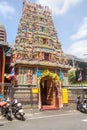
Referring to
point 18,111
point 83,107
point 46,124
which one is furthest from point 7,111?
point 83,107

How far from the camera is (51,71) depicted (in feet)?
72.7

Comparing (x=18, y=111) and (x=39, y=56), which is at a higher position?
(x=39, y=56)

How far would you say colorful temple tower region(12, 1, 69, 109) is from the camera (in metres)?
20.9

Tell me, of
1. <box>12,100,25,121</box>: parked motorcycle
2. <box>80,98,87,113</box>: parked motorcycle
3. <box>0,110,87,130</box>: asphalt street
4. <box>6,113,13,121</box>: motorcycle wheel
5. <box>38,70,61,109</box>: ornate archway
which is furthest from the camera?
<box>38,70,61,109</box>: ornate archway

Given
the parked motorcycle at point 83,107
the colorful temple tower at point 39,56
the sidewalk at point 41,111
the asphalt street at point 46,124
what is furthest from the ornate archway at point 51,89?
the asphalt street at point 46,124

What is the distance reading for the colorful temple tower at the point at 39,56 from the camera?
20.9m

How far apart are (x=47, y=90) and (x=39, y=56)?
4.07 metres

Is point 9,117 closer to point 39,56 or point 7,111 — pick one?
point 7,111

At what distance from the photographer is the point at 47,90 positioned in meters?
24.0

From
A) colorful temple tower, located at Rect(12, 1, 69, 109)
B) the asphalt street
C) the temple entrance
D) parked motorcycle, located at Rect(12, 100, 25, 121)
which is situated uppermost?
colorful temple tower, located at Rect(12, 1, 69, 109)

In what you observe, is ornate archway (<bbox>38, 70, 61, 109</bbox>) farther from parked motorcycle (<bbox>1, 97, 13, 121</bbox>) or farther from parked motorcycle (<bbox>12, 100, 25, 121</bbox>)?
parked motorcycle (<bbox>1, 97, 13, 121</bbox>)

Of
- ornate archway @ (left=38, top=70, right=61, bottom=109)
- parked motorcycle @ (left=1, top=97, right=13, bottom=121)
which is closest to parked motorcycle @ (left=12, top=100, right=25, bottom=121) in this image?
parked motorcycle @ (left=1, top=97, right=13, bottom=121)

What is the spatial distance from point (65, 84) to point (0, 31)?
8.09 m

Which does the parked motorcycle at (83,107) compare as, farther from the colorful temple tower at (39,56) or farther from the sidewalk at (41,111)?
the colorful temple tower at (39,56)
